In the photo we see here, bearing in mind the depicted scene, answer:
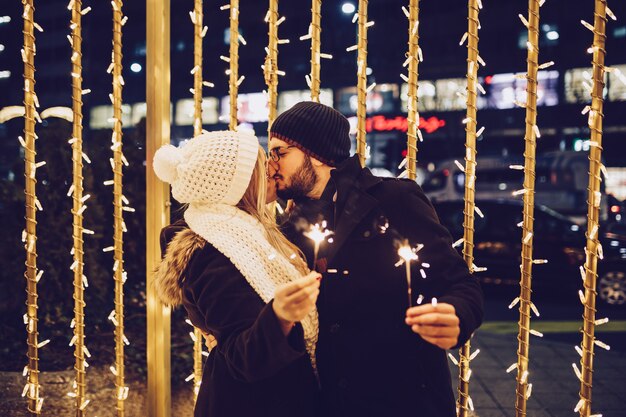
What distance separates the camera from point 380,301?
1.86 metres

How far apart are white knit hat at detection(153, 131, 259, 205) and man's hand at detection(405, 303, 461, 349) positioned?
0.69 metres

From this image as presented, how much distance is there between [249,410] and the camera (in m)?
1.70

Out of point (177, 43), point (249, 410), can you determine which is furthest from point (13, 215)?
point (177, 43)

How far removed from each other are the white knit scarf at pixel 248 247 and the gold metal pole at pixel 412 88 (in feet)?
2.66

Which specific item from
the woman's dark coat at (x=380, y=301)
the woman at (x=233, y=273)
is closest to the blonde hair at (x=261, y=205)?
the woman at (x=233, y=273)

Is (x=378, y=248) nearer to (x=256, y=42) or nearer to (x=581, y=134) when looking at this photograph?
(x=581, y=134)

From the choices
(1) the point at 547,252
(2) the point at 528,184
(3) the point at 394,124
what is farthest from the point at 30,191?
(3) the point at 394,124

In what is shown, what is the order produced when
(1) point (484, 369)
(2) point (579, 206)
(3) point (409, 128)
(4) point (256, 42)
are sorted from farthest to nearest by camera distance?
(4) point (256, 42) → (2) point (579, 206) → (1) point (484, 369) → (3) point (409, 128)

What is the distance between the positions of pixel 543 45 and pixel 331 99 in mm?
13341

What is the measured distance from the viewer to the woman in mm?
1582

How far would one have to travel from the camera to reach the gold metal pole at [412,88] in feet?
7.52

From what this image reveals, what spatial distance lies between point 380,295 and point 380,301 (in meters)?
0.02

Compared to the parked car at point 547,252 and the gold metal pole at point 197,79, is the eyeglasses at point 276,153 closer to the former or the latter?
the gold metal pole at point 197,79

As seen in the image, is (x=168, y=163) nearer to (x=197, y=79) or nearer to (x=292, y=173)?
(x=292, y=173)
